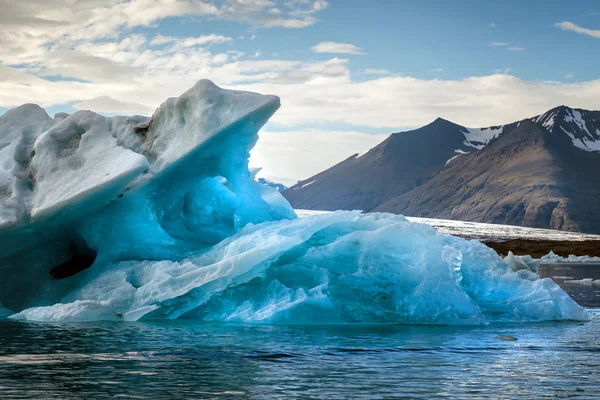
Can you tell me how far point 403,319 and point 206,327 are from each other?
148 inches

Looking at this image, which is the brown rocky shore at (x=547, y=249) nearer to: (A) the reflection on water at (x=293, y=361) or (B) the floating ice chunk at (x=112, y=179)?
(B) the floating ice chunk at (x=112, y=179)

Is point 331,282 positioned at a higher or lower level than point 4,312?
higher

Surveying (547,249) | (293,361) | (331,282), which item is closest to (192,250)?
(331,282)

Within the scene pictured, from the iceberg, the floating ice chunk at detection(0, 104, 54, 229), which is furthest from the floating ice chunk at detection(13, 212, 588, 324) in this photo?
the floating ice chunk at detection(0, 104, 54, 229)

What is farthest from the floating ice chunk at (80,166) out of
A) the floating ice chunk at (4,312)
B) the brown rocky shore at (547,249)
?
the brown rocky shore at (547,249)

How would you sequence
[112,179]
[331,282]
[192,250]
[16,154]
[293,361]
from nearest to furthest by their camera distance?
1. [293,361]
2. [112,179]
3. [331,282]
4. [16,154]
5. [192,250]

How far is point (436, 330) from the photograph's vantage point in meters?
12.8

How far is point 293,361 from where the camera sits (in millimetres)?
9273

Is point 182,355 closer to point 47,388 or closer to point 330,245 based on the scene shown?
point 47,388

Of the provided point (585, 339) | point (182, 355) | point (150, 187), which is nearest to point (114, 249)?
point (150, 187)

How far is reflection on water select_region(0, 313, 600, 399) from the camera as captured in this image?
747cm

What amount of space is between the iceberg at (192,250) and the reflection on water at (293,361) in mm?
727

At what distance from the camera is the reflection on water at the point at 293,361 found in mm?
7469

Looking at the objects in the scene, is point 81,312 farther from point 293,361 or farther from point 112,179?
point 293,361
